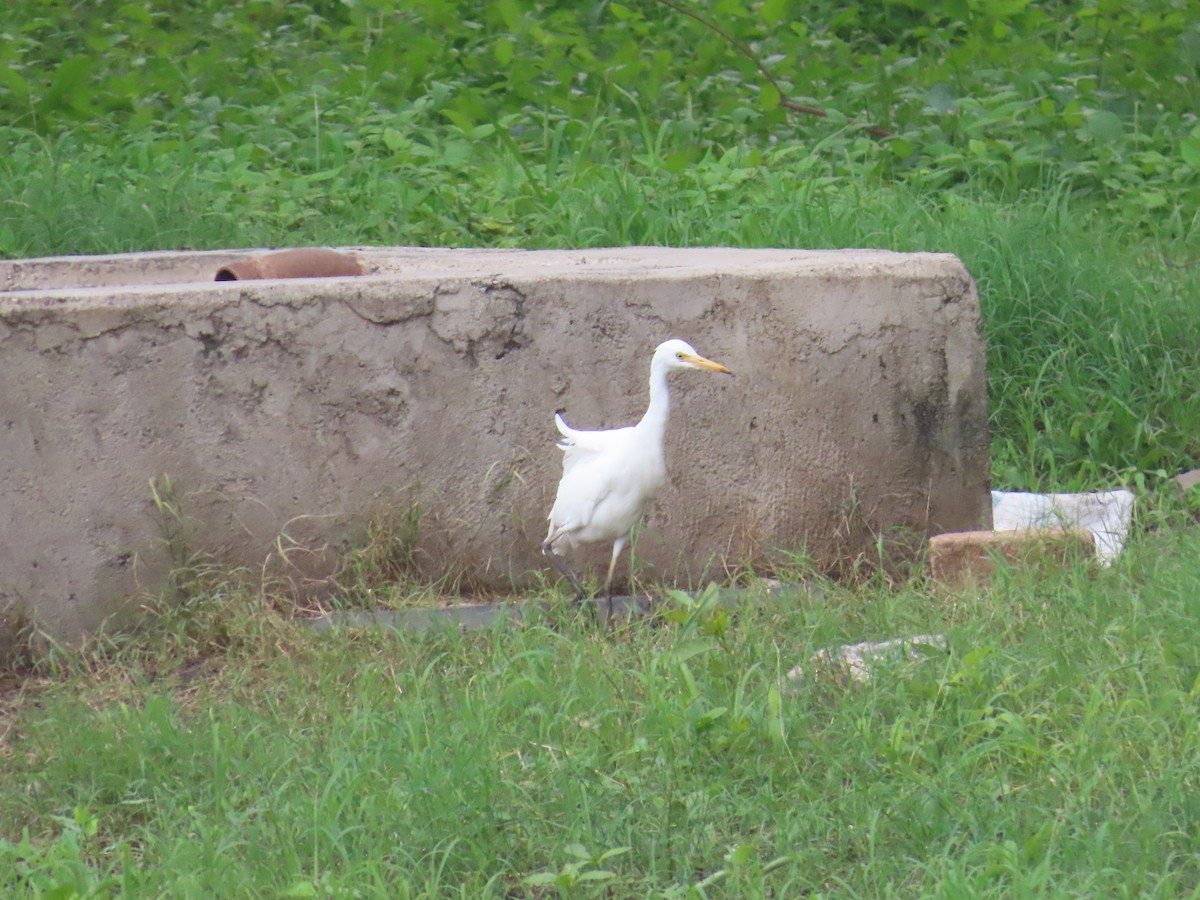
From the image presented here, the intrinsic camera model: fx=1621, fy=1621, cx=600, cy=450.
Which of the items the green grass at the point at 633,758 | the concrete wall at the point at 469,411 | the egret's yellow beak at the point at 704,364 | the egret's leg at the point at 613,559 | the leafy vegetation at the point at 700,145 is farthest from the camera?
the leafy vegetation at the point at 700,145

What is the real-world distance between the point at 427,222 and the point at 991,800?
3755 mm

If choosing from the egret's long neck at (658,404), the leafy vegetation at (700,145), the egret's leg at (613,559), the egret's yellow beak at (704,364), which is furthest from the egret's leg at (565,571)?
the leafy vegetation at (700,145)

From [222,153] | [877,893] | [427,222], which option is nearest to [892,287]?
[877,893]

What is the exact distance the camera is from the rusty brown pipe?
3947 millimetres

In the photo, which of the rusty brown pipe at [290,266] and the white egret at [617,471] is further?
the rusty brown pipe at [290,266]

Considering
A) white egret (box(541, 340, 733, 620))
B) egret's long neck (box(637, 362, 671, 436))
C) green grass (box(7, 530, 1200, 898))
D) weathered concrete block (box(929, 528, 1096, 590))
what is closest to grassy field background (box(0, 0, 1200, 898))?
green grass (box(7, 530, 1200, 898))

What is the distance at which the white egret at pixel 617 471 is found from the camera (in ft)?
11.1

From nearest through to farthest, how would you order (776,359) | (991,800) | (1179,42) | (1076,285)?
(991,800) < (776,359) < (1076,285) < (1179,42)

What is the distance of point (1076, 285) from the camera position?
5.02 meters

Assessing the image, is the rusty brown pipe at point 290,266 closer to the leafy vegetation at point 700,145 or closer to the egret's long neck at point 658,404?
the egret's long neck at point 658,404

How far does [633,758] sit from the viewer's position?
2684 mm

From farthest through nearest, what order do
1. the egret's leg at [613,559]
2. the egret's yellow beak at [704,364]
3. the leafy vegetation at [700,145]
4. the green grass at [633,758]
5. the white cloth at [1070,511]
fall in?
the leafy vegetation at [700,145], the white cloth at [1070,511], the egret's leg at [613,559], the egret's yellow beak at [704,364], the green grass at [633,758]

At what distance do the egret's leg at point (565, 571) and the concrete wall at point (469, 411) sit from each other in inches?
2.7

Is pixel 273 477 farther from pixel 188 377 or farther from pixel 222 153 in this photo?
pixel 222 153
